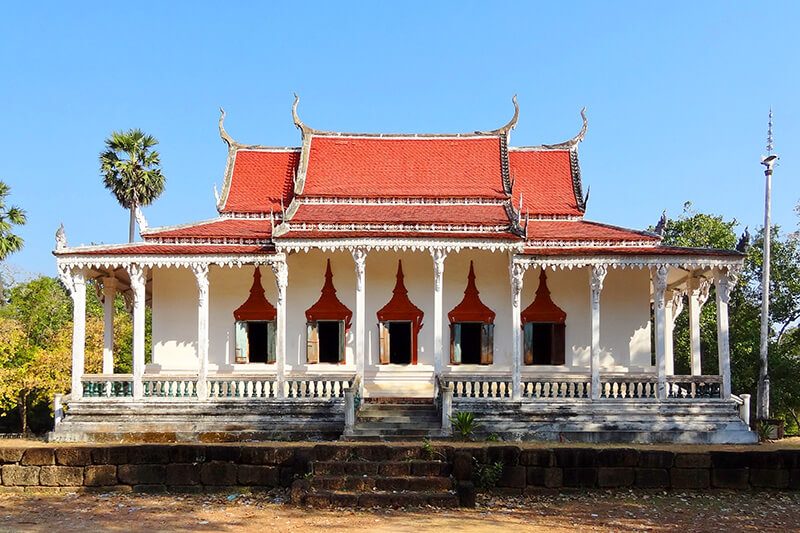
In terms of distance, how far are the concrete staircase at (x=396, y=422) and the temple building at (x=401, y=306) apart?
63mm

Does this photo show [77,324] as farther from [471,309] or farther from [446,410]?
[471,309]

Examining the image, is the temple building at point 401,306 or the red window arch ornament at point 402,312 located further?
the red window arch ornament at point 402,312

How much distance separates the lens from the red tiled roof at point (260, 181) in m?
24.2

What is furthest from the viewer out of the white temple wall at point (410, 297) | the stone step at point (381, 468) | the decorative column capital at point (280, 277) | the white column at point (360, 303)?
the white temple wall at point (410, 297)

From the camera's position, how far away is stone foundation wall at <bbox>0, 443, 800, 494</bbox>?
43.4 feet

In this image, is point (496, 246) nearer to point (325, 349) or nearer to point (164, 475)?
point (325, 349)

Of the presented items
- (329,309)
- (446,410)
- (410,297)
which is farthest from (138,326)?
(446,410)

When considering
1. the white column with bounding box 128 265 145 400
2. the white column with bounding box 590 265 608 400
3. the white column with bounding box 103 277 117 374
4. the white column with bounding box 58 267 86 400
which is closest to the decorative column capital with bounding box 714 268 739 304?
the white column with bounding box 590 265 608 400

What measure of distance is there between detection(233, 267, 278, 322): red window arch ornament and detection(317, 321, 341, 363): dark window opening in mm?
1363

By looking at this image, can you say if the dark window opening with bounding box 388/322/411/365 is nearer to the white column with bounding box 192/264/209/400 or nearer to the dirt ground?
the white column with bounding box 192/264/209/400

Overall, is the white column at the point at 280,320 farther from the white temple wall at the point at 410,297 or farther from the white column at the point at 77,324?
the white column at the point at 77,324

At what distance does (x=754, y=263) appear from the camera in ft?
112

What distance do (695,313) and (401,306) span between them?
777cm

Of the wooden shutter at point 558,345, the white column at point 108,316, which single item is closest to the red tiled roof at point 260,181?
the white column at point 108,316
